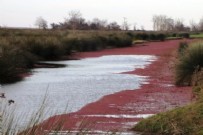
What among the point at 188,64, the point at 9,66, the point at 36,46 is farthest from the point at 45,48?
the point at 188,64

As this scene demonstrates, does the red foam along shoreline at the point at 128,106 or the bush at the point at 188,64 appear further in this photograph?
the bush at the point at 188,64

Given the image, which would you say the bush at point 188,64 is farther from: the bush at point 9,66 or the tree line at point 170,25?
the tree line at point 170,25

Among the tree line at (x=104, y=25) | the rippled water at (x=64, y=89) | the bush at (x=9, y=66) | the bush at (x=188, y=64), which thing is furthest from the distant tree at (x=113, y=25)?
the bush at (x=188, y=64)

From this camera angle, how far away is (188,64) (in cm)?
2008

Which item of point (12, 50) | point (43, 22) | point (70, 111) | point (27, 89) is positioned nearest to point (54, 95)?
point (27, 89)

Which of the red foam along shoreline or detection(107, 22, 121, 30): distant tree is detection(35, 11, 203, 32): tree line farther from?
the red foam along shoreline

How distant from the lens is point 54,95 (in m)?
17.8

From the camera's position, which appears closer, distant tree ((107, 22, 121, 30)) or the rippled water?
the rippled water

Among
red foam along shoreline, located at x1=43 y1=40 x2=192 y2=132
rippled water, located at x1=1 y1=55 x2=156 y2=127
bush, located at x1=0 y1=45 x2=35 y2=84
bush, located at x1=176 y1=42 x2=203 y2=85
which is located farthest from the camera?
bush, located at x1=0 y1=45 x2=35 y2=84

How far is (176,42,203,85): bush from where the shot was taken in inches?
790

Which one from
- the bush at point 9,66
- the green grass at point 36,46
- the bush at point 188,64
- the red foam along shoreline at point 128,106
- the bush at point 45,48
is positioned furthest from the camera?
the bush at point 45,48

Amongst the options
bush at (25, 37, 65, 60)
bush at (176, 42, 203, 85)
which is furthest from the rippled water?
bush at (25, 37, 65, 60)

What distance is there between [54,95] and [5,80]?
20.1 feet

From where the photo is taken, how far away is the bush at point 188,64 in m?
20.1
